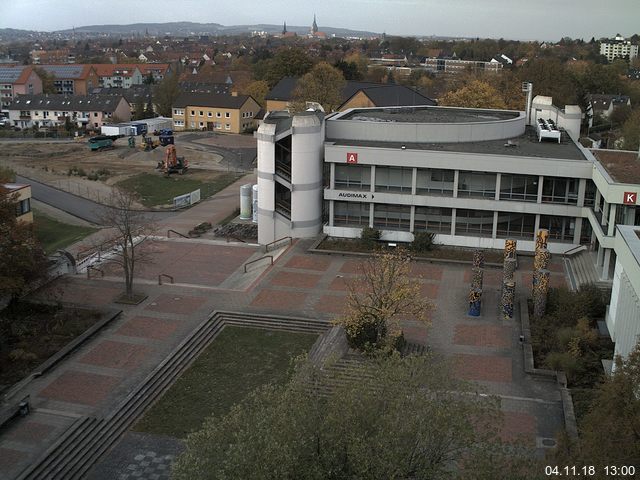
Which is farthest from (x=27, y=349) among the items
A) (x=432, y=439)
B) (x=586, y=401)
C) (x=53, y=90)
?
(x=53, y=90)

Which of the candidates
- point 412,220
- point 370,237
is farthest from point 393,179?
point 370,237

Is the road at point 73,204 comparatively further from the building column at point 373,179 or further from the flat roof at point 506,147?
the building column at point 373,179

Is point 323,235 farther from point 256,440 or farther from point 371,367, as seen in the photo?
point 256,440

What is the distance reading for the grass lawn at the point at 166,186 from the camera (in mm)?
59300

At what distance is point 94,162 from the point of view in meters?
76.9

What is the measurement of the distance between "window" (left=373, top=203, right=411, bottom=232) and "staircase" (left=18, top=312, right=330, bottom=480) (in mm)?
13286

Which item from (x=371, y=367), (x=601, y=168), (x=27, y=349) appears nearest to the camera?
(x=371, y=367)

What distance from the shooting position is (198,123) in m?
102

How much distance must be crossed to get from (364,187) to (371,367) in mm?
25128

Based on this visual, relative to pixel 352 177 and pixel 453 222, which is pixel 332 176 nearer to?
pixel 352 177

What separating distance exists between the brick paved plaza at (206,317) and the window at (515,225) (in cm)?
284

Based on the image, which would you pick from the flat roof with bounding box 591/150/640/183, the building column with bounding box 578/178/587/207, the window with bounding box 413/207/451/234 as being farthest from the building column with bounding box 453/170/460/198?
the flat roof with bounding box 591/150/640/183

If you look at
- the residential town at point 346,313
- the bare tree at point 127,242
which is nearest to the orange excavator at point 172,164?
the residential town at point 346,313
